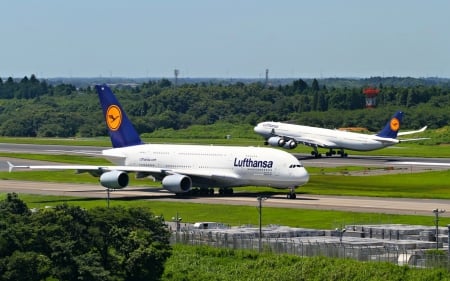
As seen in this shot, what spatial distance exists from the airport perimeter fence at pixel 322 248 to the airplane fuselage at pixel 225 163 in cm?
2723

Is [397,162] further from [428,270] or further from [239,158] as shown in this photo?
[428,270]

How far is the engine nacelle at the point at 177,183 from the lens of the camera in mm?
116562

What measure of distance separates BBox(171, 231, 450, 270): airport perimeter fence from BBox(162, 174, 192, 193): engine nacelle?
2914 centimetres

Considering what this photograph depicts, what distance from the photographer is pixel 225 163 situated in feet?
386

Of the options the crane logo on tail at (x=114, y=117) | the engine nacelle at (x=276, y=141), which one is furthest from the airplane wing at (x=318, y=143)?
the crane logo on tail at (x=114, y=117)

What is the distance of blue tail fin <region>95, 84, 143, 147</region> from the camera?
12938cm

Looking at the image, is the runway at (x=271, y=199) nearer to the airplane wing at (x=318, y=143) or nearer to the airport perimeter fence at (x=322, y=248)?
the airport perimeter fence at (x=322, y=248)

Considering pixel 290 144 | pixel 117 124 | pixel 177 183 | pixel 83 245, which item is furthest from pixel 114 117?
pixel 290 144

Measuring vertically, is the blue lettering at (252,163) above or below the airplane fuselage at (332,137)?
above

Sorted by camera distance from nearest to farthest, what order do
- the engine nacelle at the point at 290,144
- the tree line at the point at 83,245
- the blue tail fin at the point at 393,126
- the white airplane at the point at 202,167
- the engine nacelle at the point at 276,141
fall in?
the tree line at the point at 83,245, the white airplane at the point at 202,167, the blue tail fin at the point at 393,126, the engine nacelle at the point at 276,141, the engine nacelle at the point at 290,144

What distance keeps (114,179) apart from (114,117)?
47.4 feet

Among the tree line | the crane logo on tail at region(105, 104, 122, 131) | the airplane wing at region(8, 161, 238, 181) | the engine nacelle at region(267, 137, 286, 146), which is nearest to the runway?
the airplane wing at region(8, 161, 238, 181)

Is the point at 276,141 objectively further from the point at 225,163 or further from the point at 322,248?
the point at 322,248

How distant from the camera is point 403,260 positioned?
75.8m
